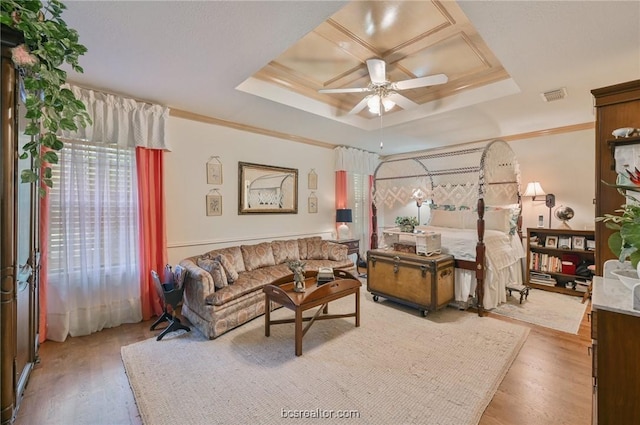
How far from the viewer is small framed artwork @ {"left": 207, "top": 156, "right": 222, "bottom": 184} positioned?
159 inches

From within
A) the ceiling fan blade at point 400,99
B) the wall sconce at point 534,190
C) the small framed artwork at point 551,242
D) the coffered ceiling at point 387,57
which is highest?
the coffered ceiling at point 387,57

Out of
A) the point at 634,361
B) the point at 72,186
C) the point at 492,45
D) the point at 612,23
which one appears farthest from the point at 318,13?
the point at 72,186

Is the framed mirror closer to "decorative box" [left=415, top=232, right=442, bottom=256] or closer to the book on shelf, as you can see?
"decorative box" [left=415, top=232, right=442, bottom=256]

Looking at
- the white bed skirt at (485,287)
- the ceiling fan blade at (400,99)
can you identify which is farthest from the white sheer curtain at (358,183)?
the white bed skirt at (485,287)

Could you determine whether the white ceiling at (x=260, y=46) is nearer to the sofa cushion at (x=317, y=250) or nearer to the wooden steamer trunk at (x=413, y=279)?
the wooden steamer trunk at (x=413, y=279)

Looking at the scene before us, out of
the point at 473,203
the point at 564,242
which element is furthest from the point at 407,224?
the point at 564,242

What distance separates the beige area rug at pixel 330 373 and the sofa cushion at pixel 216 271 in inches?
21.4

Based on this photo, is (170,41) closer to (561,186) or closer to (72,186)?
(72,186)

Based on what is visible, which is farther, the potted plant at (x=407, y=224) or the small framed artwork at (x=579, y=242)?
the small framed artwork at (x=579, y=242)

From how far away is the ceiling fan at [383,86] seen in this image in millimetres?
2588

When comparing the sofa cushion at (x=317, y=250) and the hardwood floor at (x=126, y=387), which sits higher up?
the sofa cushion at (x=317, y=250)

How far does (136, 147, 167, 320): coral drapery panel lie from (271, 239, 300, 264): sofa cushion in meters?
1.54

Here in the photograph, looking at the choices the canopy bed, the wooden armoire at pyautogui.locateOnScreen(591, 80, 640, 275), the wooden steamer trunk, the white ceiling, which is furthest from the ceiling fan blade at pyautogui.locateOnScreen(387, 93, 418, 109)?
the wooden steamer trunk

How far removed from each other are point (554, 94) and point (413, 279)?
272cm
